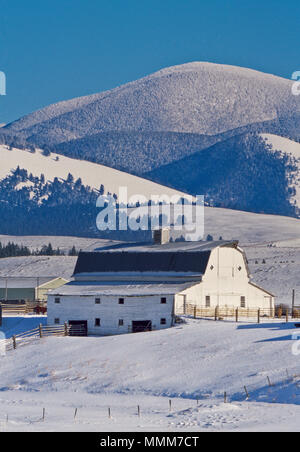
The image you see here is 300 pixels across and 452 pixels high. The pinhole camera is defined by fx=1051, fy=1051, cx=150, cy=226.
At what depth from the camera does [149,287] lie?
68438 mm

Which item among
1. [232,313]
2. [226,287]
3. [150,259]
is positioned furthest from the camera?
[226,287]

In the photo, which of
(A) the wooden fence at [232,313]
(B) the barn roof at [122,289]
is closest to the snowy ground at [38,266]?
(B) the barn roof at [122,289]

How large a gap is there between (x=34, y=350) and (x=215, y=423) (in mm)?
22340

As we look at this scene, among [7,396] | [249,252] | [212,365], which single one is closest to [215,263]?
[212,365]

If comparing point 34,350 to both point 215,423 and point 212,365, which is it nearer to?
point 212,365

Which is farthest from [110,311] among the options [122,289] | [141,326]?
[141,326]

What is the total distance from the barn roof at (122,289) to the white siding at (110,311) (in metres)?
0.29

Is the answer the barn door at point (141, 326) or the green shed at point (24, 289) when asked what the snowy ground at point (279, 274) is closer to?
the green shed at point (24, 289)

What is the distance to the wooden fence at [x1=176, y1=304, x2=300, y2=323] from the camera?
66625mm

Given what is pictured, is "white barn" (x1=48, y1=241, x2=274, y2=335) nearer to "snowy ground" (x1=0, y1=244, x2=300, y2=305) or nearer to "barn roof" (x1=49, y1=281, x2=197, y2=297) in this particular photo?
"barn roof" (x1=49, y1=281, x2=197, y2=297)

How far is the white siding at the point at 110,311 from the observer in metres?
65.9

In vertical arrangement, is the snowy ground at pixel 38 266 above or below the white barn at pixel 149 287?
above

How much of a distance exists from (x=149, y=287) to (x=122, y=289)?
1.76 m

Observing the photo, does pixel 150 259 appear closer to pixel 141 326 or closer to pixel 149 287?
pixel 149 287
